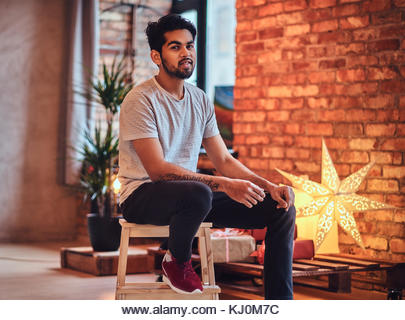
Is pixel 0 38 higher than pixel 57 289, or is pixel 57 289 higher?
pixel 0 38

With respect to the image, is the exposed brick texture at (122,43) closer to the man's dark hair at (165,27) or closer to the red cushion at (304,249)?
the red cushion at (304,249)

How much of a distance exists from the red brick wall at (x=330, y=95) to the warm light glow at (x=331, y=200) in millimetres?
161

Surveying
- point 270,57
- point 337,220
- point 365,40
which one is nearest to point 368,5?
point 365,40

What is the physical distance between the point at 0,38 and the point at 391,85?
358 cm

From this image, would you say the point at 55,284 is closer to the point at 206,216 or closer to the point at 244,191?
the point at 206,216

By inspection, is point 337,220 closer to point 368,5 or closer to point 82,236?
point 368,5

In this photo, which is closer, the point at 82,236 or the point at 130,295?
the point at 130,295

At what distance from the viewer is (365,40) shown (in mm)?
3797

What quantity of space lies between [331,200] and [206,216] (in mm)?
1292

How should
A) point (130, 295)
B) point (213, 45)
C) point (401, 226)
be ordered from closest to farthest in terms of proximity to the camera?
point (130, 295)
point (401, 226)
point (213, 45)

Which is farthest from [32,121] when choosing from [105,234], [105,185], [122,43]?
[105,234]

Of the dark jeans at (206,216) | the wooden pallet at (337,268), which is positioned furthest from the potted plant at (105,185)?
the dark jeans at (206,216)

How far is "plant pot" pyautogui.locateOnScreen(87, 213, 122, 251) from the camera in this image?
4602 mm

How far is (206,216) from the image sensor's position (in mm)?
2561
